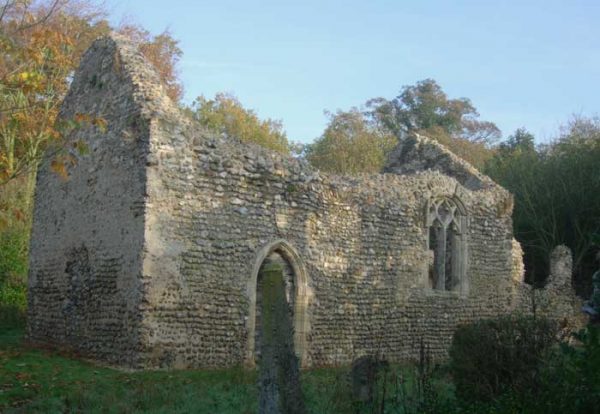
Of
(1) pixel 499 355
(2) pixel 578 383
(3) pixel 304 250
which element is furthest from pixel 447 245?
(2) pixel 578 383

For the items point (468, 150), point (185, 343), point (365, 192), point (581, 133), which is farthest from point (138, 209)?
point (468, 150)

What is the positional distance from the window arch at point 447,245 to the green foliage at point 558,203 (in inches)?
482

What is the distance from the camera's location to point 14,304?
21922 mm

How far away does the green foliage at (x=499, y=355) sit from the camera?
9023 mm

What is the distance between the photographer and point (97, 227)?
574 inches

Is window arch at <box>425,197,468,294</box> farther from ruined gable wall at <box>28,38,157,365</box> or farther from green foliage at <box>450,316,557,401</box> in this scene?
green foliage at <box>450,316,557,401</box>

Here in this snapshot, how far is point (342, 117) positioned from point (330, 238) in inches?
1343

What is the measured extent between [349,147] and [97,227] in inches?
1238

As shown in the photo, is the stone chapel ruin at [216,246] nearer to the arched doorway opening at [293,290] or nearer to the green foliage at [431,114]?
the arched doorway opening at [293,290]

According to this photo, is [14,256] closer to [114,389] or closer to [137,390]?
[114,389]

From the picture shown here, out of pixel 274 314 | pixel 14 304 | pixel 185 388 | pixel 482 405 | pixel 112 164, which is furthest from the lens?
pixel 14 304

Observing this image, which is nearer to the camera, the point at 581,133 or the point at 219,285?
the point at 219,285

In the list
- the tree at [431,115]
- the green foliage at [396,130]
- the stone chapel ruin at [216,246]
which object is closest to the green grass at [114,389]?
the stone chapel ruin at [216,246]

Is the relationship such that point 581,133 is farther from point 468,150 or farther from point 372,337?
point 372,337
